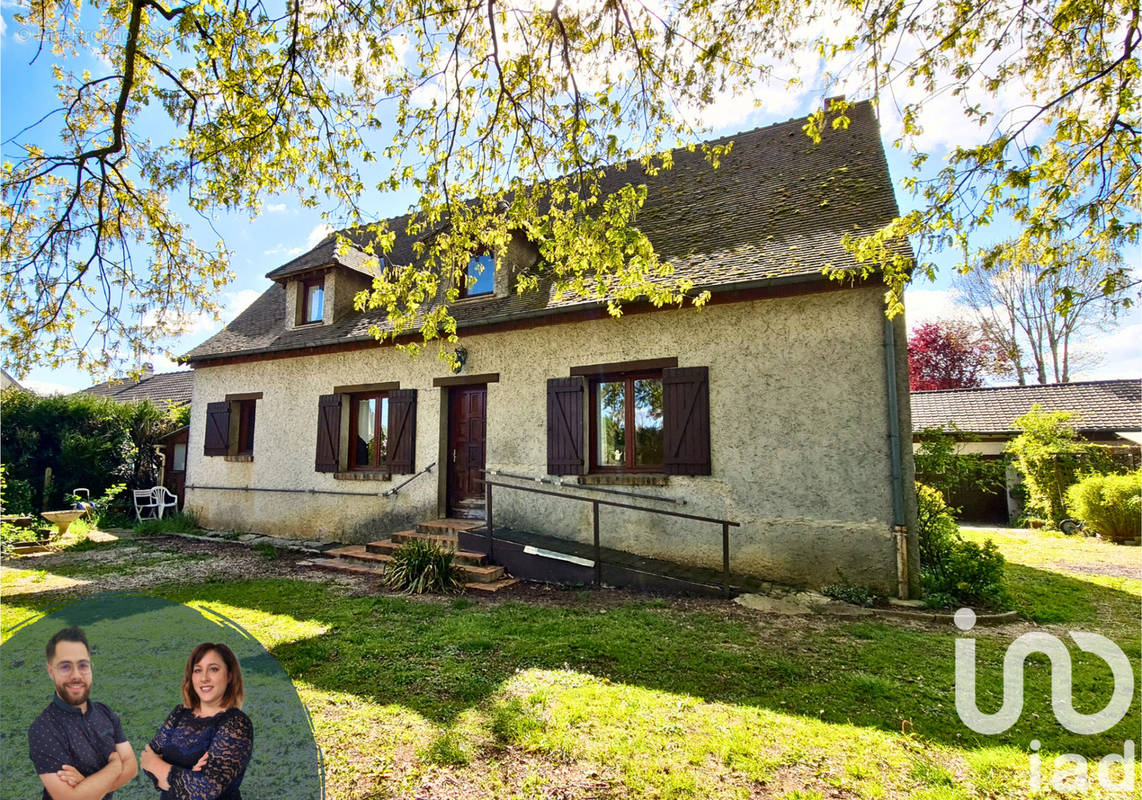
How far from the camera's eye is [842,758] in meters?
2.91

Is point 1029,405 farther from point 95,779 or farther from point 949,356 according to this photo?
point 95,779

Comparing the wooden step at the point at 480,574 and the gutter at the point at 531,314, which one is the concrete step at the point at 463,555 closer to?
the wooden step at the point at 480,574

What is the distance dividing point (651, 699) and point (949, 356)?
31.2m

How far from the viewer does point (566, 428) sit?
26.2 ft

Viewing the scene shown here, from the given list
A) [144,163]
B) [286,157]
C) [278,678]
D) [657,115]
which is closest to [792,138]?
[657,115]

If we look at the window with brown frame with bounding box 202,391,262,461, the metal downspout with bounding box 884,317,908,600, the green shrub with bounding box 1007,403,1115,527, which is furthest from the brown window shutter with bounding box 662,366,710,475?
the green shrub with bounding box 1007,403,1115,527

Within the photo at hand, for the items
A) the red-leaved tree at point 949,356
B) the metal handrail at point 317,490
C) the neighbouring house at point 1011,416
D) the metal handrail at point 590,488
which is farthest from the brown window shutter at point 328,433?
the red-leaved tree at point 949,356

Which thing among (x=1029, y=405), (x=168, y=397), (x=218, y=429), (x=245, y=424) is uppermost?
(x=168, y=397)

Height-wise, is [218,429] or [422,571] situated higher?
[218,429]

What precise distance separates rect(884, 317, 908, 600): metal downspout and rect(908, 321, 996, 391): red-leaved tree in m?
25.1

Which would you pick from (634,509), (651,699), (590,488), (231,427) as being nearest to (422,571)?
(590,488)

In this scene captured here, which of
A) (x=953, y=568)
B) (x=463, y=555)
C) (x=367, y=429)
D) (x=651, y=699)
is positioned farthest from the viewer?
(x=367, y=429)

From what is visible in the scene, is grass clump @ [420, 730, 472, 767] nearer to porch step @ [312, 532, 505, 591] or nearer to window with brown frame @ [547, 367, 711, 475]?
porch step @ [312, 532, 505, 591]

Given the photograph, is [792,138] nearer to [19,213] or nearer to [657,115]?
[657,115]
